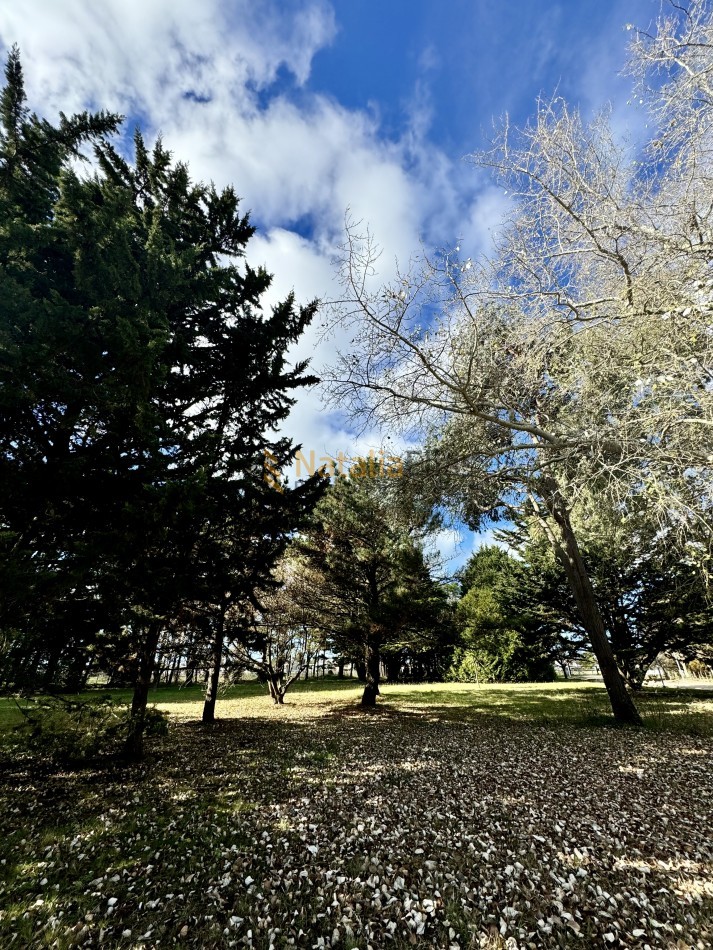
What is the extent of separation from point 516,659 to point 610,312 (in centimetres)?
2444

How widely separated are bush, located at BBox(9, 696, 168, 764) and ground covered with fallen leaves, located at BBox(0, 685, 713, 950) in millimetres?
580

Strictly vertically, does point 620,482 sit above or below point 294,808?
above

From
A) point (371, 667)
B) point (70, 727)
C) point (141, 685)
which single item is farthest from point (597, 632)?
point (70, 727)

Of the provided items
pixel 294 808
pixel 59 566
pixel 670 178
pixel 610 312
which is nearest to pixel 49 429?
pixel 59 566

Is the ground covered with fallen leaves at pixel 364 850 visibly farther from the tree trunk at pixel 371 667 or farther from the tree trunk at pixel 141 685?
the tree trunk at pixel 371 667

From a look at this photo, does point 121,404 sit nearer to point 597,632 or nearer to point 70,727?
point 70,727

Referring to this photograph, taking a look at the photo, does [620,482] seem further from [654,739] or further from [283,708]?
[283,708]

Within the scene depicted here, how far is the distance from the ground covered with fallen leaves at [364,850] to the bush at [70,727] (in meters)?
0.58

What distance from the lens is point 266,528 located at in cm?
867

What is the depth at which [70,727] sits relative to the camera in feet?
21.7

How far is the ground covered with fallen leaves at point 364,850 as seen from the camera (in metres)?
3.26

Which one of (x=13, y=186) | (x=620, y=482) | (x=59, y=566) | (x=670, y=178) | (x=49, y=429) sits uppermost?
(x=13, y=186)

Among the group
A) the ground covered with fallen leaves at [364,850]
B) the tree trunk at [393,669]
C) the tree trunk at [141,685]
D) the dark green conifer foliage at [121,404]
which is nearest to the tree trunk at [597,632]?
the ground covered with fallen leaves at [364,850]

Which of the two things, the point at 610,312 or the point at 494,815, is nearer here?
the point at 494,815
